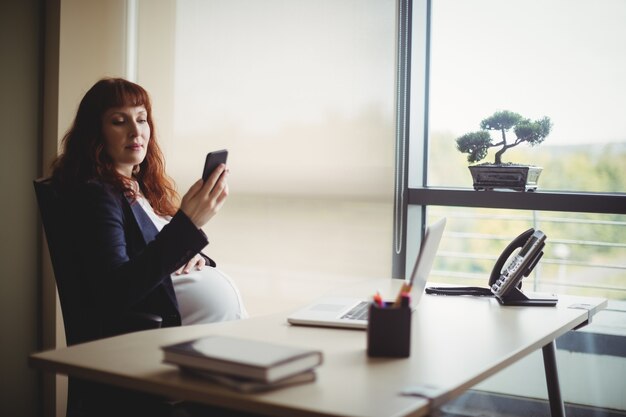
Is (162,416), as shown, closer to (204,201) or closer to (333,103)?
(204,201)

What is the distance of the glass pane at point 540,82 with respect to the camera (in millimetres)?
2912

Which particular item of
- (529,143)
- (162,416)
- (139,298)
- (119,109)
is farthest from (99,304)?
(529,143)

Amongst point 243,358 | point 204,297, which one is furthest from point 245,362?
point 204,297

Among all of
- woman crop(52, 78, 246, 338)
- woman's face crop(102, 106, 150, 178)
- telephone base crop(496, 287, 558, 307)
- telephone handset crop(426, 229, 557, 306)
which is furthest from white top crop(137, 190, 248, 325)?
telephone base crop(496, 287, 558, 307)

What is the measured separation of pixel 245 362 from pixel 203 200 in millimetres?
767

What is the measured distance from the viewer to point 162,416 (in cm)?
174

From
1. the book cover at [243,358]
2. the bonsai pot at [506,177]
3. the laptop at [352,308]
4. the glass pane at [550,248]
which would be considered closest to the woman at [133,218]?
the laptop at [352,308]

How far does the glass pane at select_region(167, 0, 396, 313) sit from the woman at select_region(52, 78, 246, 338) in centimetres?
77

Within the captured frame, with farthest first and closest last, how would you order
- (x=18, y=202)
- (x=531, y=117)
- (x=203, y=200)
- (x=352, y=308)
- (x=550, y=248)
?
(x=18, y=202) < (x=550, y=248) < (x=531, y=117) < (x=352, y=308) < (x=203, y=200)

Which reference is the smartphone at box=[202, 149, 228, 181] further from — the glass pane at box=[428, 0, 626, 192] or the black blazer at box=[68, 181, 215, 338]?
the glass pane at box=[428, 0, 626, 192]

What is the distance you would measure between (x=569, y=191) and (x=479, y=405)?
0.97 metres

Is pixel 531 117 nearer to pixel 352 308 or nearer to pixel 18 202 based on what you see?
pixel 352 308

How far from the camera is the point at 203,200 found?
1989 mm

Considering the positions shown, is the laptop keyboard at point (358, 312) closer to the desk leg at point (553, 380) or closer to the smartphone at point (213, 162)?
the smartphone at point (213, 162)
